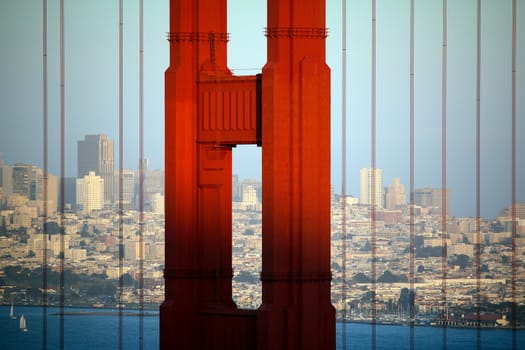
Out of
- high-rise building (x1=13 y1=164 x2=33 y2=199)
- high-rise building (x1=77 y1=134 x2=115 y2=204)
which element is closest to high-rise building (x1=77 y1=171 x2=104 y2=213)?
high-rise building (x1=77 y1=134 x2=115 y2=204)

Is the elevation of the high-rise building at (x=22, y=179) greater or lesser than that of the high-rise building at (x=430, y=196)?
greater

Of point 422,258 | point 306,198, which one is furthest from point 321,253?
point 422,258

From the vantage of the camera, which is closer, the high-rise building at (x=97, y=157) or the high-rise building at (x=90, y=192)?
the high-rise building at (x=97, y=157)

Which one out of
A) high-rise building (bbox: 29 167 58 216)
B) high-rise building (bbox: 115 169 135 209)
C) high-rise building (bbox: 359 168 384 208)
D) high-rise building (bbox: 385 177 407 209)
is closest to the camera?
high-rise building (bbox: 359 168 384 208)

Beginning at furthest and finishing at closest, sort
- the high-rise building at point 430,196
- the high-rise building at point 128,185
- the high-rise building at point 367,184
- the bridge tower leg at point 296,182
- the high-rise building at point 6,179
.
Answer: the high-rise building at point 128,185, the high-rise building at point 6,179, the high-rise building at point 430,196, the high-rise building at point 367,184, the bridge tower leg at point 296,182

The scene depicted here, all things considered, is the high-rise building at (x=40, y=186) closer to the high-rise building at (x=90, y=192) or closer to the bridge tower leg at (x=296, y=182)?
the high-rise building at (x=90, y=192)

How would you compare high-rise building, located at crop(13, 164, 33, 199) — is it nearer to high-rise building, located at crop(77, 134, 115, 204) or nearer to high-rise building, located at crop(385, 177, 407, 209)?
high-rise building, located at crop(77, 134, 115, 204)

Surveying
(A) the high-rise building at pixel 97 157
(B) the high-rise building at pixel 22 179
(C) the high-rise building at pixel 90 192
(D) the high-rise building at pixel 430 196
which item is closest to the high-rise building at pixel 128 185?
(C) the high-rise building at pixel 90 192
